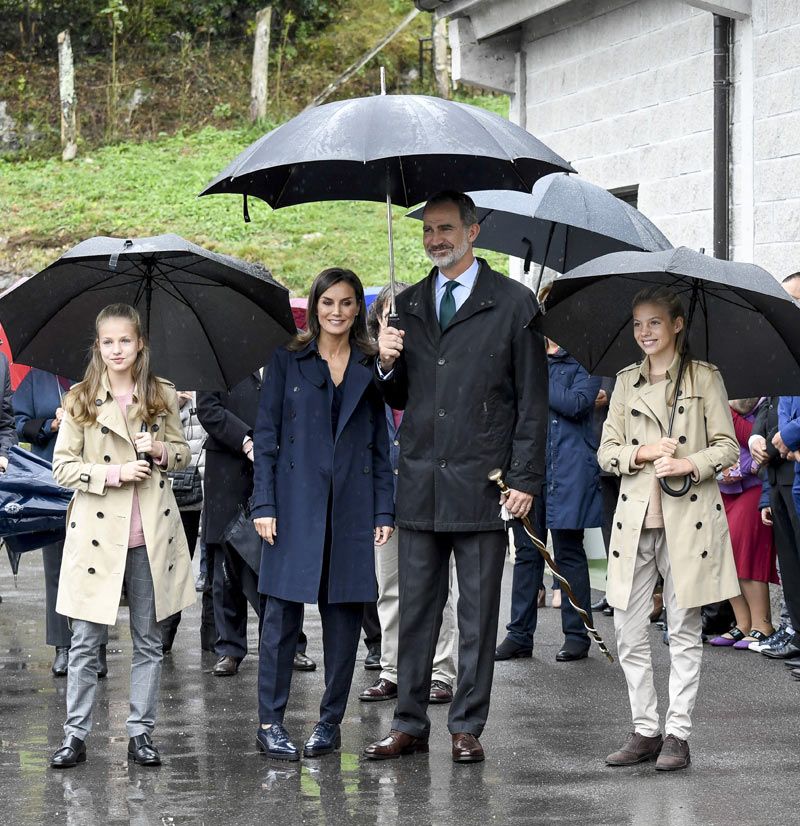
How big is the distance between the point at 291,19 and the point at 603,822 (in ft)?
97.0

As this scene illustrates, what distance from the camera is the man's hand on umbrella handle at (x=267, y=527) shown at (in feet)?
20.7

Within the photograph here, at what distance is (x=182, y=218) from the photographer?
25625 millimetres

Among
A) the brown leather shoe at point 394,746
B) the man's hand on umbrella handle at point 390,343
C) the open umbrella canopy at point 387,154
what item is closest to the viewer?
the open umbrella canopy at point 387,154

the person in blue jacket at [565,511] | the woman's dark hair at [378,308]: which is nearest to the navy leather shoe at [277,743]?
the woman's dark hair at [378,308]

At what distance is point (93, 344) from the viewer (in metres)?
6.48

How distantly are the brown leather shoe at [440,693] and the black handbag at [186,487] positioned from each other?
7.40ft

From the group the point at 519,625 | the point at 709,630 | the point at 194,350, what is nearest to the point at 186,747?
the point at 194,350

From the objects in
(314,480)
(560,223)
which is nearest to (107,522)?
(314,480)

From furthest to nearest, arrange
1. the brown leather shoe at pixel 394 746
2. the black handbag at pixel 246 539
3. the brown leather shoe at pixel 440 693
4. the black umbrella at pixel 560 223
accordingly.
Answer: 1. the black umbrella at pixel 560 223
2. the black handbag at pixel 246 539
3. the brown leather shoe at pixel 440 693
4. the brown leather shoe at pixel 394 746

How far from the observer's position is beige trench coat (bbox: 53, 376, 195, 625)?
6191 millimetres

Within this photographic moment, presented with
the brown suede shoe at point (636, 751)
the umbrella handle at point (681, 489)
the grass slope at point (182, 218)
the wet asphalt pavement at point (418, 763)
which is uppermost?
the grass slope at point (182, 218)

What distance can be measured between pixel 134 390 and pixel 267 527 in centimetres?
85

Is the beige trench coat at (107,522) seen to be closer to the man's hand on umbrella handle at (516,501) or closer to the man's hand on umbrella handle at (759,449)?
the man's hand on umbrella handle at (516,501)

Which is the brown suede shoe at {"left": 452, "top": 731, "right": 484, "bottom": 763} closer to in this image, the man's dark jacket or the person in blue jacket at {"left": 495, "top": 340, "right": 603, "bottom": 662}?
the man's dark jacket
